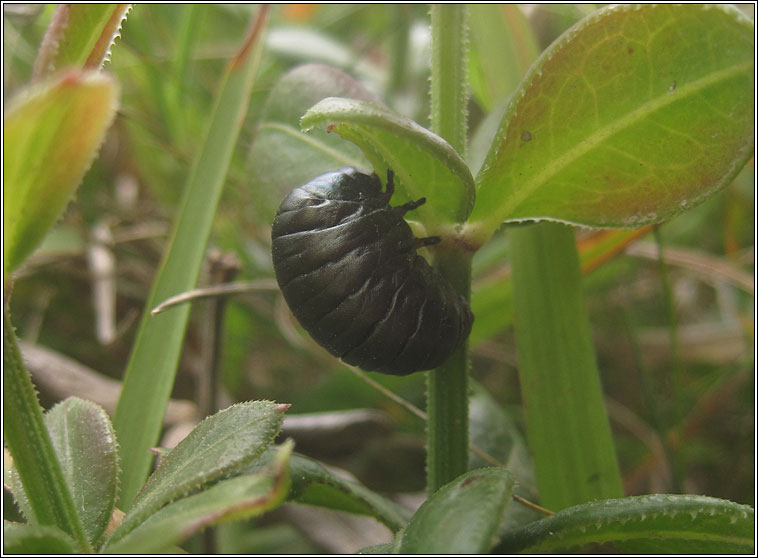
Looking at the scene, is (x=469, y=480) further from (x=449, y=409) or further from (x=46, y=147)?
(x=46, y=147)

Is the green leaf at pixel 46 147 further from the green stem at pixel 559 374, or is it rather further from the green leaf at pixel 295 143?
the green stem at pixel 559 374

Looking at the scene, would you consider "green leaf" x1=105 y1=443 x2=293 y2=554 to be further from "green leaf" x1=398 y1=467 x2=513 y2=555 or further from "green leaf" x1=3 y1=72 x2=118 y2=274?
"green leaf" x1=3 y1=72 x2=118 y2=274

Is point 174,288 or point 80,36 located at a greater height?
point 80,36

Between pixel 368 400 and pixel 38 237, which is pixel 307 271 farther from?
pixel 368 400

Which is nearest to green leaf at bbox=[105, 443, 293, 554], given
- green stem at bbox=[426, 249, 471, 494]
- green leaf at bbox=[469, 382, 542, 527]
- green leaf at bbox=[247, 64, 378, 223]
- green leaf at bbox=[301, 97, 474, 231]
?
green leaf at bbox=[301, 97, 474, 231]

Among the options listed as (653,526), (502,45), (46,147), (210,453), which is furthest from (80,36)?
(502,45)

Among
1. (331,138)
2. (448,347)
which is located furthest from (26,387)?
(331,138)
